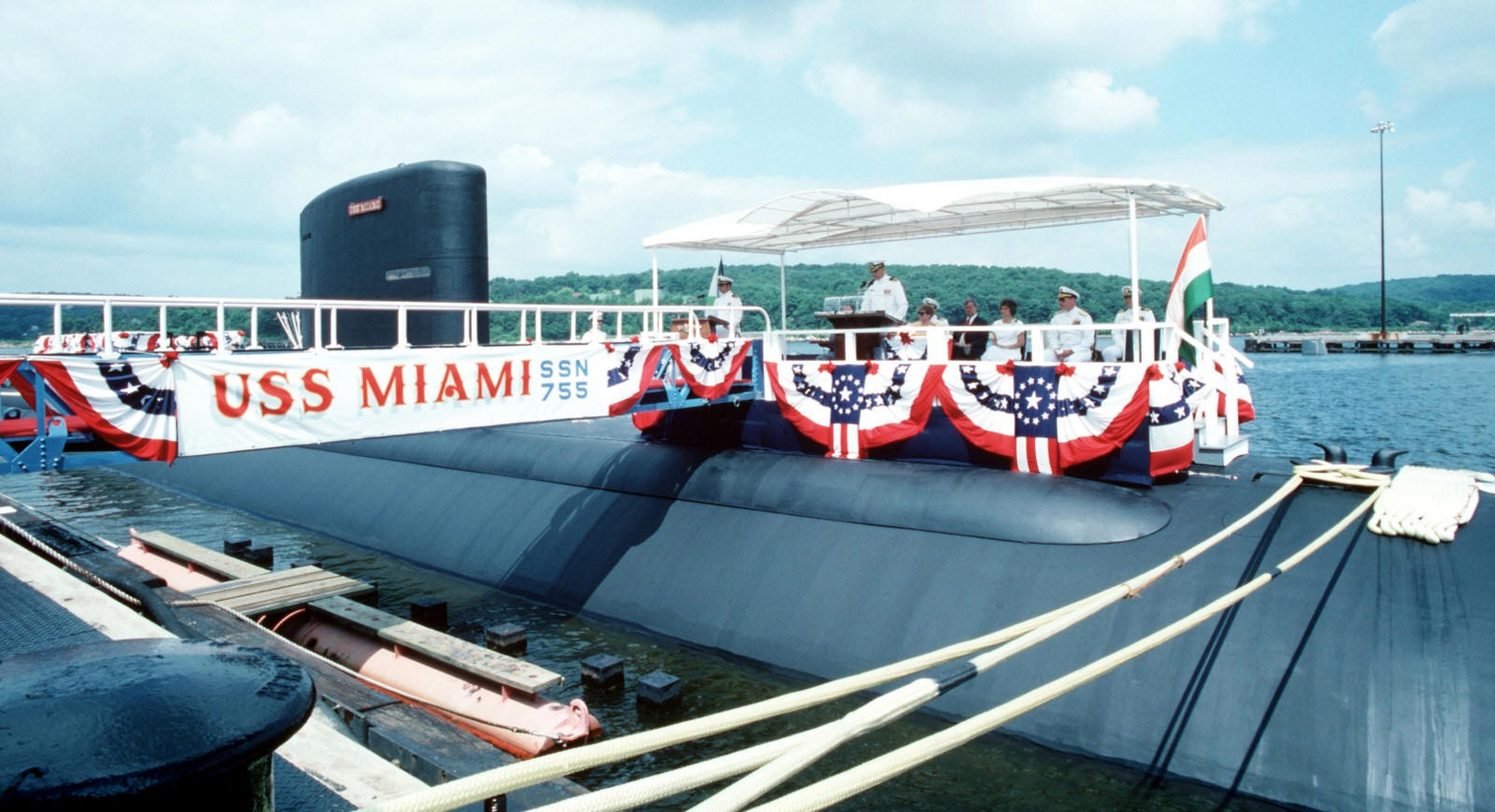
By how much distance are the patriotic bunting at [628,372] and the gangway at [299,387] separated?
0.05ft

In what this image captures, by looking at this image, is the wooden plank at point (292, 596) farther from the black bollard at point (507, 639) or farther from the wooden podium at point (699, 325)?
the wooden podium at point (699, 325)

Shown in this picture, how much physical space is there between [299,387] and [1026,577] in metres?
6.83

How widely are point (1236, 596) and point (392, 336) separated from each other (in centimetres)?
1421

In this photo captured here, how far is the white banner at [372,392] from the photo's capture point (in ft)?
25.8

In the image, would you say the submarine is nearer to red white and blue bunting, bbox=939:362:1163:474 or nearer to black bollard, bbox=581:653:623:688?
red white and blue bunting, bbox=939:362:1163:474

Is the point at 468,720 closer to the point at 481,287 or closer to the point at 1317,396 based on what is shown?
the point at 481,287

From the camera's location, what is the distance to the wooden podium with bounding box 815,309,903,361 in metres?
12.6

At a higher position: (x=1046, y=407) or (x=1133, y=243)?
(x=1133, y=243)

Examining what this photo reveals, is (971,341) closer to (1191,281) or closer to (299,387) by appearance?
(1191,281)

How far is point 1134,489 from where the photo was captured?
984 centimetres

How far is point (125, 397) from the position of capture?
7.34 metres

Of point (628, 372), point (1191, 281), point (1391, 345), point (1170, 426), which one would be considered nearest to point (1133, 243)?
point (1191, 281)

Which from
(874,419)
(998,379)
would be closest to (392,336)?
(874,419)

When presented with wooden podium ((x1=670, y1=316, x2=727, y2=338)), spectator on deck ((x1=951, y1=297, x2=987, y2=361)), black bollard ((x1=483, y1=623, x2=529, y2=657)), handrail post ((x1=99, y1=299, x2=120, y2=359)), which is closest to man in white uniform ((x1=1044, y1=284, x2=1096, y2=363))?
spectator on deck ((x1=951, y1=297, x2=987, y2=361))
